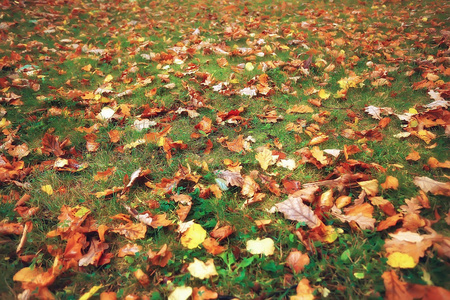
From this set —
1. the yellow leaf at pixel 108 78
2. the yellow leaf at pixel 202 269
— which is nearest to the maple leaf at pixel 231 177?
the yellow leaf at pixel 202 269

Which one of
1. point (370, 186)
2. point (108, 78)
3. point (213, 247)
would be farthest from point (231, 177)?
point (108, 78)

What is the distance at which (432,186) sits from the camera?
150 cm

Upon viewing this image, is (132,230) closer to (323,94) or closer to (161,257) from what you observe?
(161,257)

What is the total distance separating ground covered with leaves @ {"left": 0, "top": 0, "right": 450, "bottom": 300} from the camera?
130 centimetres

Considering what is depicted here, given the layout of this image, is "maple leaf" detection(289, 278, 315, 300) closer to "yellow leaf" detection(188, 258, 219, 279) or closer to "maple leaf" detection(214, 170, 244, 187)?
"yellow leaf" detection(188, 258, 219, 279)

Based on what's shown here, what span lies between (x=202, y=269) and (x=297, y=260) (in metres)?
0.49

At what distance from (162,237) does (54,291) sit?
23.0 inches

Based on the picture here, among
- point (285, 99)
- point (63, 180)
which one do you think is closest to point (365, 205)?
point (285, 99)

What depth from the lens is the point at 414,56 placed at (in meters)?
3.24

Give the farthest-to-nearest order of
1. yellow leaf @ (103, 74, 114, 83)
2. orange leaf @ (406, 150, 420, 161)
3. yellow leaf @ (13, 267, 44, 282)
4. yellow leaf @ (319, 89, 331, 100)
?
yellow leaf @ (103, 74, 114, 83) < yellow leaf @ (319, 89, 331, 100) < orange leaf @ (406, 150, 420, 161) < yellow leaf @ (13, 267, 44, 282)

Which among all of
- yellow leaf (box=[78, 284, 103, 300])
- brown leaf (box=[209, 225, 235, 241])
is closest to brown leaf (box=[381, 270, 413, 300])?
brown leaf (box=[209, 225, 235, 241])

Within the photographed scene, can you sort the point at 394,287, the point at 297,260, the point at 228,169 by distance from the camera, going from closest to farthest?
the point at 394,287, the point at 297,260, the point at 228,169

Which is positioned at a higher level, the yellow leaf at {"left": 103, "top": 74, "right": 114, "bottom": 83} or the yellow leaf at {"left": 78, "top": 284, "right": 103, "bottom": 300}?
the yellow leaf at {"left": 103, "top": 74, "right": 114, "bottom": 83}

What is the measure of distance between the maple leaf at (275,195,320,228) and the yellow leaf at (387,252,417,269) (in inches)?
14.2
